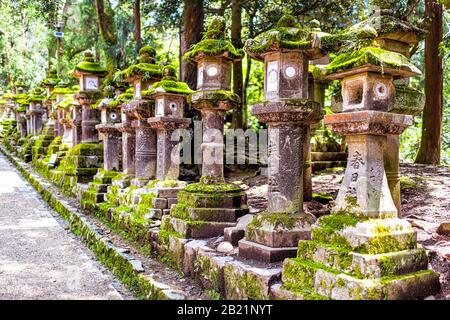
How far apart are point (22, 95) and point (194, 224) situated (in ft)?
67.4

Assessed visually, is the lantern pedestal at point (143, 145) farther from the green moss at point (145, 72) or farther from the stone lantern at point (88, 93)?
the stone lantern at point (88, 93)

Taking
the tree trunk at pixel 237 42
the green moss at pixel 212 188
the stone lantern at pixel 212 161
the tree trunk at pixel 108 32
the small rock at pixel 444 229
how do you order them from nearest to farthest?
the small rock at pixel 444 229 → the stone lantern at pixel 212 161 → the green moss at pixel 212 188 → the tree trunk at pixel 237 42 → the tree trunk at pixel 108 32

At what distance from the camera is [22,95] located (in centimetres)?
2289

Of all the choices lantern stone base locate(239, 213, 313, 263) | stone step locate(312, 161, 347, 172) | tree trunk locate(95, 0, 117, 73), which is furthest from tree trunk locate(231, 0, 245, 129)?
lantern stone base locate(239, 213, 313, 263)

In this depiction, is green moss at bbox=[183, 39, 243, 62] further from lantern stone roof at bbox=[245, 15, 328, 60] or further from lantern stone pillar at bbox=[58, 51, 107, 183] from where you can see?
lantern stone pillar at bbox=[58, 51, 107, 183]

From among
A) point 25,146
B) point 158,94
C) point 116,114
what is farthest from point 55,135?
point 158,94

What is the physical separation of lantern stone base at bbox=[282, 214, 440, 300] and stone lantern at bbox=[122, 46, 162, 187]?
468cm

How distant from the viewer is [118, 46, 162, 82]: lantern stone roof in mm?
8047

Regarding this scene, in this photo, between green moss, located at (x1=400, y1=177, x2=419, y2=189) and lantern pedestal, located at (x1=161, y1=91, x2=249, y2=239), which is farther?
green moss, located at (x1=400, y1=177, x2=419, y2=189)

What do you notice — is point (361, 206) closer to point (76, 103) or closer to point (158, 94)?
point (158, 94)

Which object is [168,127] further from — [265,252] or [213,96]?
[265,252]

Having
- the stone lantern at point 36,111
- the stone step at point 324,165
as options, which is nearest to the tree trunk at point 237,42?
the stone step at point 324,165

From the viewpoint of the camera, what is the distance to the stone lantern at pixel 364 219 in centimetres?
347

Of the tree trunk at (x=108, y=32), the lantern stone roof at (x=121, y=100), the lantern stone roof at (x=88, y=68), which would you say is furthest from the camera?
the tree trunk at (x=108, y=32)
